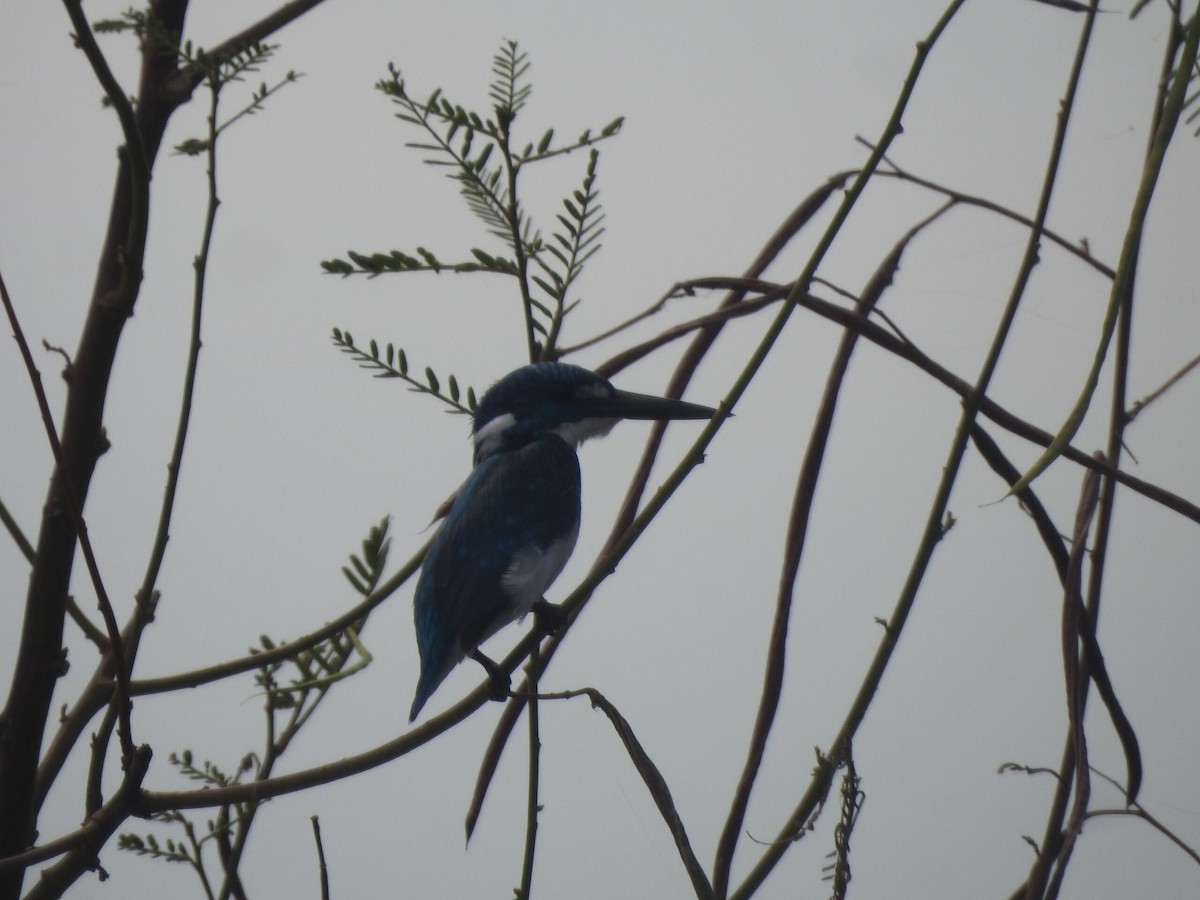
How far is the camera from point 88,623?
1.54 meters

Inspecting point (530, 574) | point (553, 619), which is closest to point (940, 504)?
point (553, 619)

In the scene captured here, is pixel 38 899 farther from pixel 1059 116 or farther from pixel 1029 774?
pixel 1059 116

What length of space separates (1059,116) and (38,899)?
1.48 meters

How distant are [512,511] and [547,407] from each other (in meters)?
0.31

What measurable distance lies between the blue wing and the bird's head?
0.05 meters

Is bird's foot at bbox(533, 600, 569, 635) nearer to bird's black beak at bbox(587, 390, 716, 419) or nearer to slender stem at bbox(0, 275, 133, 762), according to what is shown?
slender stem at bbox(0, 275, 133, 762)

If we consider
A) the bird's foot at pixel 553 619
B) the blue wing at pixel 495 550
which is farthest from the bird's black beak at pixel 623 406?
the bird's foot at pixel 553 619

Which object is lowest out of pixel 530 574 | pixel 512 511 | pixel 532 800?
pixel 532 800

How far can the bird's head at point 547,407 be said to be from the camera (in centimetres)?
249

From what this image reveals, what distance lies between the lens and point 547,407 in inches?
104

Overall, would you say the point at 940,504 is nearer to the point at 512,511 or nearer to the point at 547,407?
the point at 512,511

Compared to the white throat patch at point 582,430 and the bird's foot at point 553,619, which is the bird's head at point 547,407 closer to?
A: the white throat patch at point 582,430

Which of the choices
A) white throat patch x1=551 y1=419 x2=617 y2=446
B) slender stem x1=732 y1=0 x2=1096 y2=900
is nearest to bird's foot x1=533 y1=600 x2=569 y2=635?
slender stem x1=732 y1=0 x2=1096 y2=900

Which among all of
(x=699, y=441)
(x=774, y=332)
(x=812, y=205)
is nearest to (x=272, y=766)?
(x=699, y=441)
